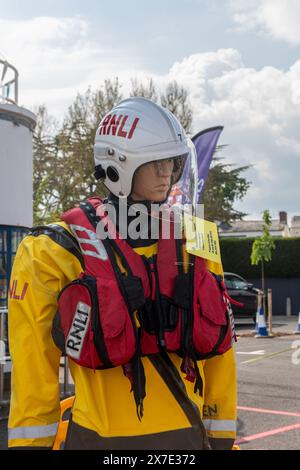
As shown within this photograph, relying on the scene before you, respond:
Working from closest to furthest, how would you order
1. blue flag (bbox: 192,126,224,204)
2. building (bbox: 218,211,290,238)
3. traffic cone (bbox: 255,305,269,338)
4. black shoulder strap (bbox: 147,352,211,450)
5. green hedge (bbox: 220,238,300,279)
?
black shoulder strap (bbox: 147,352,211,450) < blue flag (bbox: 192,126,224,204) < traffic cone (bbox: 255,305,269,338) < green hedge (bbox: 220,238,300,279) < building (bbox: 218,211,290,238)

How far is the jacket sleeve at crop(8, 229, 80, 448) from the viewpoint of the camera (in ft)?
6.78

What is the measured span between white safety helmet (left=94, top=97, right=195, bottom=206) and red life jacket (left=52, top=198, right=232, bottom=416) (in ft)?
0.65

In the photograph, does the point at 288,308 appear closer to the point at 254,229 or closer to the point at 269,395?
the point at 269,395

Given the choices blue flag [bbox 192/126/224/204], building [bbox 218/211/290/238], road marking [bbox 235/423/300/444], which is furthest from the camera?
building [bbox 218/211/290/238]

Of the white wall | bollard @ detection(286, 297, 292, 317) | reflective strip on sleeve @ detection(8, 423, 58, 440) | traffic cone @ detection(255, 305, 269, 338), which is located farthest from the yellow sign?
bollard @ detection(286, 297, 292, 317)

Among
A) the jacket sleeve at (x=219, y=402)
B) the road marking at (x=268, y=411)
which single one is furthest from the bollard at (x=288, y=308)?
the jacket sleeve at (x=219, y=402)

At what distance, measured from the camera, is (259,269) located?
25.9m

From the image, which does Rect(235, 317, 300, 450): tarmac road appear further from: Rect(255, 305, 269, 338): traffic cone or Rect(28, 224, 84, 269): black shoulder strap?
Rect(28, 224, 84, 269): black shoulder strap

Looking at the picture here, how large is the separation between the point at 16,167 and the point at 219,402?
8.08 metres

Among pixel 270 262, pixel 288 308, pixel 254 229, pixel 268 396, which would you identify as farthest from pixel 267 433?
pixel 254 229

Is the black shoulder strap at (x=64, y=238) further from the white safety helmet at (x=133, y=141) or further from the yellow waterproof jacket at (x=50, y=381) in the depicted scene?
the white safety helmet at (x=133, y=141)

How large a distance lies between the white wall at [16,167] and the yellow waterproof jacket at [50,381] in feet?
25.2

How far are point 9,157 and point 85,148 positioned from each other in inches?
665
